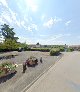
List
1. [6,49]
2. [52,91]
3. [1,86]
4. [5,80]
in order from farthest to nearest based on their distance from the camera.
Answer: [6,49]
[5,80]
[1,86]
[52,91]

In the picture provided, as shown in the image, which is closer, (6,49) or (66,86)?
(66,86)

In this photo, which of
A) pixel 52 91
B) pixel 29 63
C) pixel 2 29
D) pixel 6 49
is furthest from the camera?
pixel 2 29

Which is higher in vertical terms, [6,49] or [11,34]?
[11,34]

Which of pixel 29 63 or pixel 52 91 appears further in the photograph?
pixel 29 63

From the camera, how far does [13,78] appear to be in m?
16.2

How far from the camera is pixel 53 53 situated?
44.3 m

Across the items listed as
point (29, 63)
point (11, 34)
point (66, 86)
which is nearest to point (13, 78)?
point (66, 86)

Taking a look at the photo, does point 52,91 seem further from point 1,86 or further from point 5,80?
point 5,80

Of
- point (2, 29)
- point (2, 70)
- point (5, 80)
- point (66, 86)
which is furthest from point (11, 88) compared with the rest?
point (2, 29)

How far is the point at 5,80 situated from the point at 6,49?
147ft

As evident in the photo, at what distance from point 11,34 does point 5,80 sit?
270 feet

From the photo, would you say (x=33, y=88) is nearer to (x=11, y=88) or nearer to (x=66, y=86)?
(x=11, y=88)

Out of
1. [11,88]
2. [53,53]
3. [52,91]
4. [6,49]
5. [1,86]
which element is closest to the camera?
[52,91]

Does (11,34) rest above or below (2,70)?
above
